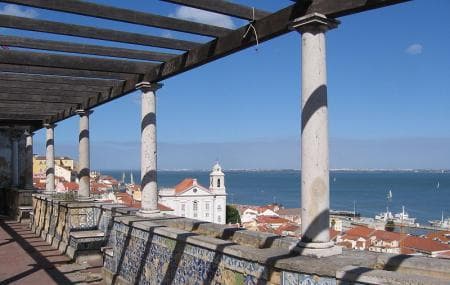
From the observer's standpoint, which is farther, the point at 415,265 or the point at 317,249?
the point at 317,249

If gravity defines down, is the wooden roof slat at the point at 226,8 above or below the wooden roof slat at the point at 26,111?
above

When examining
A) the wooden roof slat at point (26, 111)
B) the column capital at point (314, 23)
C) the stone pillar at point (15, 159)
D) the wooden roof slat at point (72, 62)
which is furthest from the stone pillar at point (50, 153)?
the column capital at point (314, 23)

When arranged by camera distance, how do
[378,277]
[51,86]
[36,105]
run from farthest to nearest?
[36,105]
[51,86]
[378,277]

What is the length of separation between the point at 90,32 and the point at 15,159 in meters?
12.4

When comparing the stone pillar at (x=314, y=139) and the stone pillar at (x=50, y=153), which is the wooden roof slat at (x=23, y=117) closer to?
the stone pillar at (x=50, y=153)

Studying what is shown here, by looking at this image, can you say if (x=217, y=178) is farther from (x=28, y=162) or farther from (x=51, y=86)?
(x=51, y=86)

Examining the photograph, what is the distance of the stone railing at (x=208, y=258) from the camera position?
367cm

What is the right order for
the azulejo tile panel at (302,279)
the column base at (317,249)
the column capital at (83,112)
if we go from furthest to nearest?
the column capital at (83,112) < the column base at (317,249) < the azulejo tile panel at (302,279)

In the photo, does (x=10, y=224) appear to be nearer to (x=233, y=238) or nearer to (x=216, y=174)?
(x=233, y=238)

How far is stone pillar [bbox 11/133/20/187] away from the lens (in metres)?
16.9

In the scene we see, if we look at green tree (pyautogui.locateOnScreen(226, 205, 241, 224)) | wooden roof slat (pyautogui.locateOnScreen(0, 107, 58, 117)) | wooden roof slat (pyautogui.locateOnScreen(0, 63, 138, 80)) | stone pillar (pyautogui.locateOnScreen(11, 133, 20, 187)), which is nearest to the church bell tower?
green tree (pyautogui.locateOnScreen(226, 205, 241, 224))

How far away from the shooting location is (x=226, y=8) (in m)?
4.97

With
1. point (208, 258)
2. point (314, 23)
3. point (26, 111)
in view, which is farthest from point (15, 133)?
point (314, 23)

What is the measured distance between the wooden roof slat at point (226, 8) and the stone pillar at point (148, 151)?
303cm
